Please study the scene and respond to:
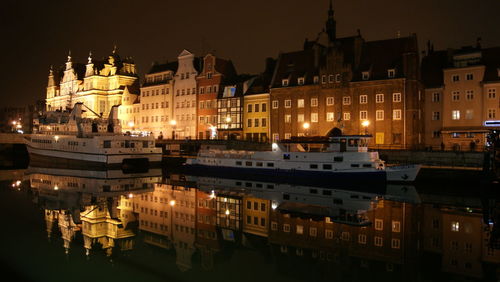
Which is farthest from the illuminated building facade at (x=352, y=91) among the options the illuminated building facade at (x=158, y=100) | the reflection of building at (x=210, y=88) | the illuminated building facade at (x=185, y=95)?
the illuminated building facade at (x=158, y=100)

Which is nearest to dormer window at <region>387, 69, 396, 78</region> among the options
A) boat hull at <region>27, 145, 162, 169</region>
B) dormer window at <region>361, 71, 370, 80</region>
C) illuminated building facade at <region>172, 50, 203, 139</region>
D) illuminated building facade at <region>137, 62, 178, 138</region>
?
dormer window at <region>361, 71, 370, 80</region>

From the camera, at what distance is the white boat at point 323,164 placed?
33.3 metres

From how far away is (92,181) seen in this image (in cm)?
3631

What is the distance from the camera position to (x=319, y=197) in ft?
90.3

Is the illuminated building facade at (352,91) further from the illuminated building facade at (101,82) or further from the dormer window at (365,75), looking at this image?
the illuminated building facade at (101,82)

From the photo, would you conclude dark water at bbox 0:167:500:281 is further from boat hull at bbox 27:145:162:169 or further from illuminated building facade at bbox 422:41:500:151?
illuminated building facade at bbox 422:41:500:151

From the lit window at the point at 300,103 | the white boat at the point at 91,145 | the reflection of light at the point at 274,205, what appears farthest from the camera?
the lit window at the point at 300,103

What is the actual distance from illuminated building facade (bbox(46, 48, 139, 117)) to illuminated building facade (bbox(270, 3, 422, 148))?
132ft

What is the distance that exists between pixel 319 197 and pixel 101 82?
76160 millimetres

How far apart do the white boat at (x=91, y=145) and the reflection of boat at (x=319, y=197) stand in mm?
15559

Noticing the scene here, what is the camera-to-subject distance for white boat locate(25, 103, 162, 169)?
48.9 metres

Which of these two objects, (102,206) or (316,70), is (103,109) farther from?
(102,206)

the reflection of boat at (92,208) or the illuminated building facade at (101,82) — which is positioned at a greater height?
the illuminated building facade at (101,82)

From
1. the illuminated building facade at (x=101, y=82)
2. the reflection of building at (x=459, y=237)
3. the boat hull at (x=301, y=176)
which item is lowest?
the reflection of building at (x=459, y=237)
